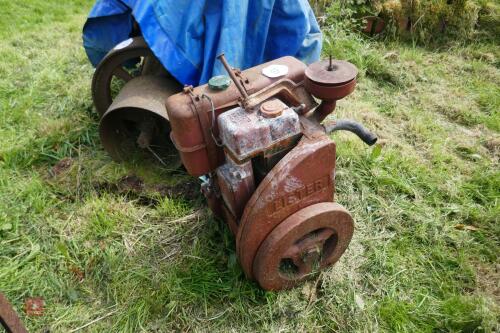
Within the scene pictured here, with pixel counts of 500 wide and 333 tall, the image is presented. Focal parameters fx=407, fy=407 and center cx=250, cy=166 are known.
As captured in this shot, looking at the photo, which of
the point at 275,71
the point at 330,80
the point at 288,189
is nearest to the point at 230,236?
the point at 288,189

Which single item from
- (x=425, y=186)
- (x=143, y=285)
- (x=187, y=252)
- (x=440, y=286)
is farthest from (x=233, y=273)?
(x=425, y=186)

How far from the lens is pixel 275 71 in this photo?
6.41 feet

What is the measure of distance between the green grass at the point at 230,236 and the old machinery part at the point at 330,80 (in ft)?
3.32

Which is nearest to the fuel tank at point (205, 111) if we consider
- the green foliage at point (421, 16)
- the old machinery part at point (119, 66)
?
the old machinery part at point (119, 66)

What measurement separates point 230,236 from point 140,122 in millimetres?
1104

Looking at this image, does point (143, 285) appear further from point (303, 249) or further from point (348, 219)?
point (348, 219)

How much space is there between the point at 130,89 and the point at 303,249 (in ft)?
4.94

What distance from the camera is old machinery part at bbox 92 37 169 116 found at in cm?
276

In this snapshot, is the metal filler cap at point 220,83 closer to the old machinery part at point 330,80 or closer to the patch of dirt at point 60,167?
the old machinery part at point 330,80

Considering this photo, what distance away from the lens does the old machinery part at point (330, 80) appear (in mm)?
1771

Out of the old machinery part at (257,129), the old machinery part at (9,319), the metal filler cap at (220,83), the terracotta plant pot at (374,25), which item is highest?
the metal filler cap at (220,83)

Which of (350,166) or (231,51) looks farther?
(350,166)

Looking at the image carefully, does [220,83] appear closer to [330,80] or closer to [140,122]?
[330,80]

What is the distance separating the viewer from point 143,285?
86.7 inches
